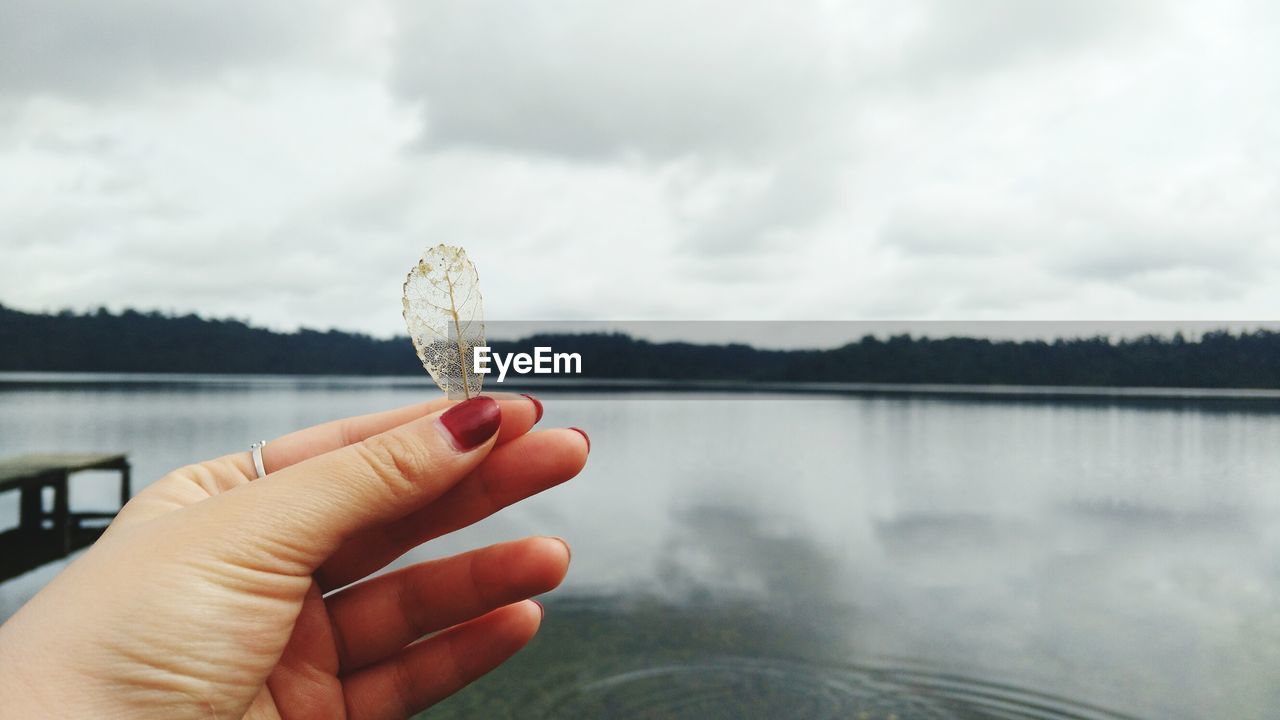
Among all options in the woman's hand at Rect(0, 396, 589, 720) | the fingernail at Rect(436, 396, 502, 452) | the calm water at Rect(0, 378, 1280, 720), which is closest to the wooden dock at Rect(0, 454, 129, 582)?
the calm water at Rect(0, 378, 1280, 720)

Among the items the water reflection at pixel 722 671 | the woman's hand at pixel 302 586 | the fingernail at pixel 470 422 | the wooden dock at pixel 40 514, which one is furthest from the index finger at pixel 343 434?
the wooden dock at pixel 40 514

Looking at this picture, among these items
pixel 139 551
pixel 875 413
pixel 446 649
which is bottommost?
pixel 875 413

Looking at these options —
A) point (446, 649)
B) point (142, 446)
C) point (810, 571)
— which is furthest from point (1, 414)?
point (446, 649)

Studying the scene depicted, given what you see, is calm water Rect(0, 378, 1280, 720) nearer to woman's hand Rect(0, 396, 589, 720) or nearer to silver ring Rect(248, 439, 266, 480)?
woman's hand Rect(0, 396, 589, 720)

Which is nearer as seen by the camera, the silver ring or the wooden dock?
the silver ring

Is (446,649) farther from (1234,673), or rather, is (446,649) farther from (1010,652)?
(1234,673)

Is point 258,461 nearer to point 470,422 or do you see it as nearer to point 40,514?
point 470,422
